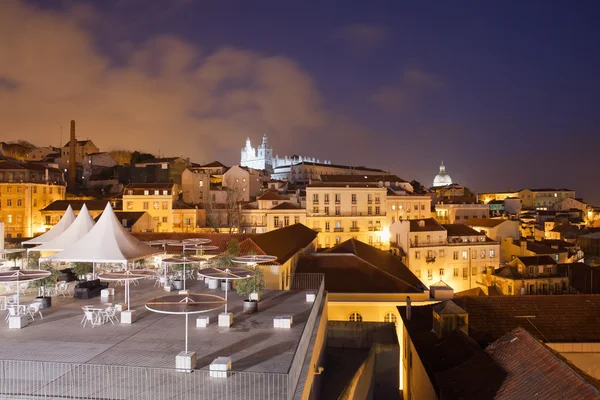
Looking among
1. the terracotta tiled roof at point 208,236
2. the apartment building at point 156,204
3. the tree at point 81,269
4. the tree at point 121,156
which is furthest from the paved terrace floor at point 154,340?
the tree at point 121,156

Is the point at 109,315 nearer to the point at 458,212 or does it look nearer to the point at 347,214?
the point at 347,214

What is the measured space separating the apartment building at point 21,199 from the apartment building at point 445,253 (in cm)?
4260

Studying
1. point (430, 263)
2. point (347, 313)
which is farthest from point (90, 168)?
point (347, 313)

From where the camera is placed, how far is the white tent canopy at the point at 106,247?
18391 mm

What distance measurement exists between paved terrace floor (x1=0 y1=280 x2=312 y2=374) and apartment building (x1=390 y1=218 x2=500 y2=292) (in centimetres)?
3463

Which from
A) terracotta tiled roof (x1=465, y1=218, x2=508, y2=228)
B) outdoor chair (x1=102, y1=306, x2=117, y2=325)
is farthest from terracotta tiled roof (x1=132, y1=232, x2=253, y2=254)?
terracotta tiled roof (x1=465, y1=218, x2=508, y2=228)

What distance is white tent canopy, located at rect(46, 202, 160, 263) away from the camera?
60.3ft

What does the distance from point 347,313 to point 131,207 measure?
38.9 metres

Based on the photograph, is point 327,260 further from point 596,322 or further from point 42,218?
point 42,218

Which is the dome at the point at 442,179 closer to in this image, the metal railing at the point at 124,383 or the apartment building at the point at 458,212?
the apartment building at the point at 458,212

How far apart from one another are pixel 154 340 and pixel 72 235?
48.9ft

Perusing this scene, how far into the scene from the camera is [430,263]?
47844 mm

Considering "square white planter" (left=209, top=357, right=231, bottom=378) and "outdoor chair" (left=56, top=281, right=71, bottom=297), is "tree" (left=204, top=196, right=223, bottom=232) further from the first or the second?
"square white planter" (left=209, top=357, right=231, bottom=378)

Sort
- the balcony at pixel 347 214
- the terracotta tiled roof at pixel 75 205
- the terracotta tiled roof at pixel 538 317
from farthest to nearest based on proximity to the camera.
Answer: the balcony at pixel 347 214, the terracotta tiled roof at pixel 75 205, the terracotta tiled roof at pixel 538 317
